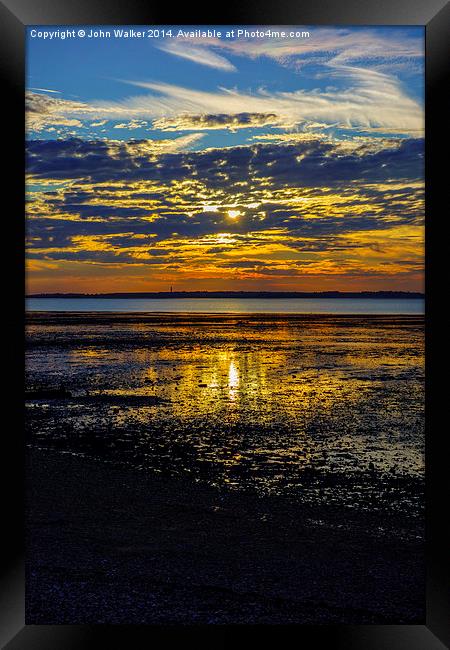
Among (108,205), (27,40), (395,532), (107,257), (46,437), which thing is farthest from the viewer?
(108,205)

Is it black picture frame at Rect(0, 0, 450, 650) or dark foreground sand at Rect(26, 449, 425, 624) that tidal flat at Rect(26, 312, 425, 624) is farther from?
black picture frame at Rect(0, 0, 450, 650)

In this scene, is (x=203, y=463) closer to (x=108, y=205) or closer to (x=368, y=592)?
(x=368, y=592)

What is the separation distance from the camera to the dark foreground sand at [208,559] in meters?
3.84

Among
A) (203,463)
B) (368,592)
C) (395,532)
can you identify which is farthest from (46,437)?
(368,592)

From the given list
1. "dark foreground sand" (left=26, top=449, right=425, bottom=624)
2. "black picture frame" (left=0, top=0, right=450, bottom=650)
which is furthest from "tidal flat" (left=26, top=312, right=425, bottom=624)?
"black picture frame" (left=0, top=0, right=450, bottom=650)

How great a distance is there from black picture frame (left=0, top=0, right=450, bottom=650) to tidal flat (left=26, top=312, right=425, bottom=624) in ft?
2.07
